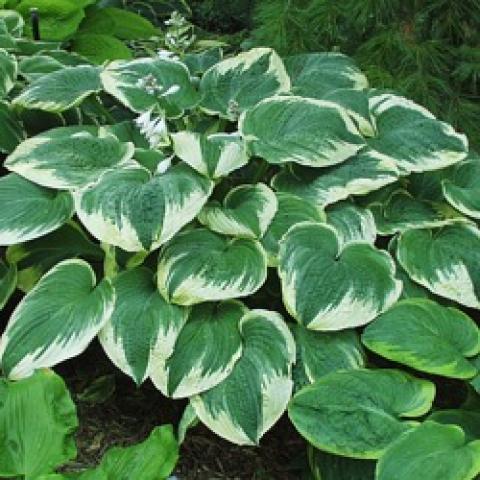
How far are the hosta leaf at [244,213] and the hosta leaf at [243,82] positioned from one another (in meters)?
0.36

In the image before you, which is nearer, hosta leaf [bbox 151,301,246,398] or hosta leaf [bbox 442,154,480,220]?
hosta leaf [bbox 151,301,246,398]

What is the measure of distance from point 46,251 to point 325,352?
2.68 ft

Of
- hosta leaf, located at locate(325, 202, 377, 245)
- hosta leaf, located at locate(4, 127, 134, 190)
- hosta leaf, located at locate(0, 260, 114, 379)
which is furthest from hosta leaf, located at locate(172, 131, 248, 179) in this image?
hosta leaf, located at locate(0, 260, 114, 379)

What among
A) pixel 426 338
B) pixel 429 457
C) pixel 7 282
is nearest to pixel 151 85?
pixel 7 282

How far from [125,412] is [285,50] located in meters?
1.54

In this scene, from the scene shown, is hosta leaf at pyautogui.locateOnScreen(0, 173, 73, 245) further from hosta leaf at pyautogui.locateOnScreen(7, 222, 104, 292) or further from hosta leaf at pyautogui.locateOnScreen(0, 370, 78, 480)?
hosta leaf at pyautogui.locateOnScreen(0, 370, 78, 480)

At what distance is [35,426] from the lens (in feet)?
5.55

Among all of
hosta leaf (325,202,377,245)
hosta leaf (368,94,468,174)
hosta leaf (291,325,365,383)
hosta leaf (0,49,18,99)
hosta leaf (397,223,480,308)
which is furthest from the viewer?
hosta leaf (0,49,18,99)

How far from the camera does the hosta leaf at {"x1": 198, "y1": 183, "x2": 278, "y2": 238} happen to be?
207 cm

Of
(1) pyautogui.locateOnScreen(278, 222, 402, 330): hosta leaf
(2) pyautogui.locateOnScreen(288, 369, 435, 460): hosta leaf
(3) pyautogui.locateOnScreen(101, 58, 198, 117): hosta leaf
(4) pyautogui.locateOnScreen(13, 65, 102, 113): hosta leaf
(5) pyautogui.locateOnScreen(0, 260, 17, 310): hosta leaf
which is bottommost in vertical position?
(5) pyautogui.locateOnScreen(0, 260, 17, 310): hosta leaf

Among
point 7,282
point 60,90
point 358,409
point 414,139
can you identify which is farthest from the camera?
point 60,90

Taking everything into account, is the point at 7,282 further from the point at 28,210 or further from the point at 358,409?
the point at 358,409

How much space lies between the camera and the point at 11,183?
2.25 metres

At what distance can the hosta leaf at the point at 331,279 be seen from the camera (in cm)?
191
